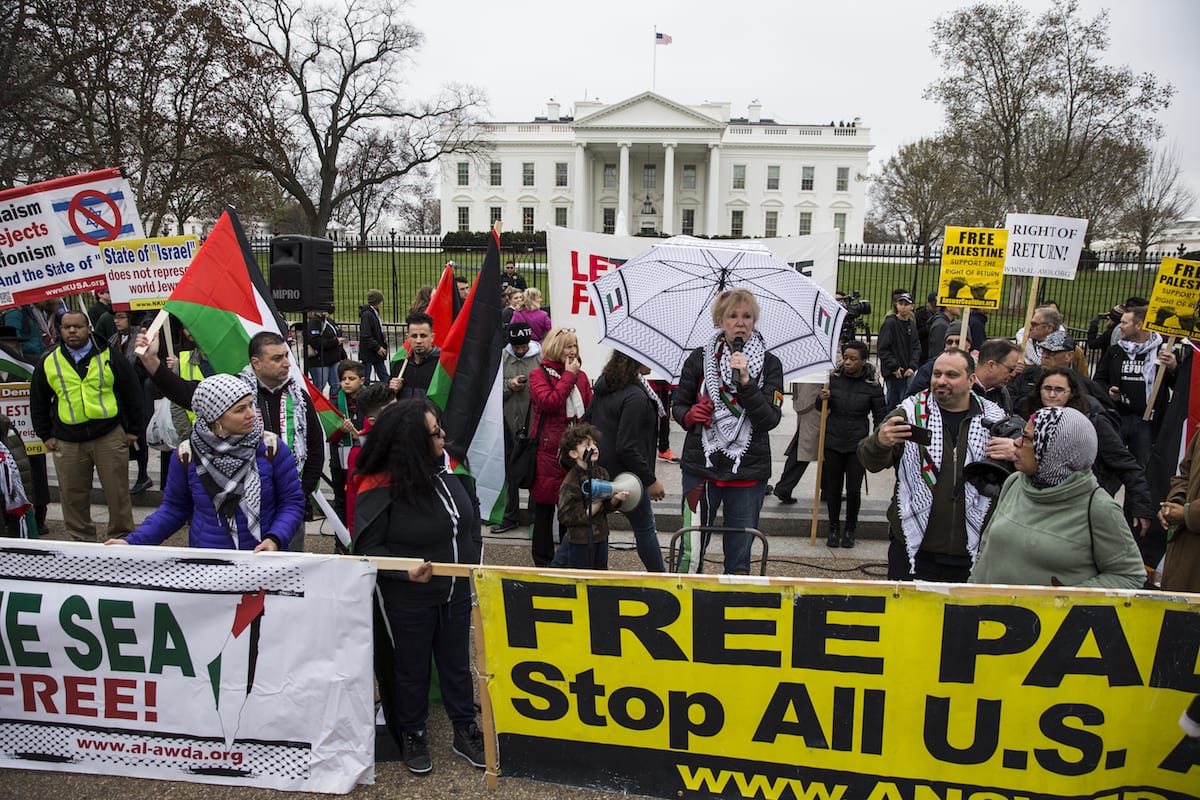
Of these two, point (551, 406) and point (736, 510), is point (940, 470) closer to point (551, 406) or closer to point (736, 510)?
point (736, 510)

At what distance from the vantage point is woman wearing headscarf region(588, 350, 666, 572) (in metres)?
5.02

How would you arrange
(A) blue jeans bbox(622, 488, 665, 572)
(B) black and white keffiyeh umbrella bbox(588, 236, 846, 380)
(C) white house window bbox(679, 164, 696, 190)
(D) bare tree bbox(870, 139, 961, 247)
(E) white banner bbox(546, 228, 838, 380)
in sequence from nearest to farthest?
(B) black and white keffiyeh umbrella bbox(588, 236, 846, 380) < (A) blue jeans bbox(622, 488, 665, 572) < (E) white banner bbox(546, 228, 838, 380) < (D) bare tree bbox(870, 139, 961, 247) < (C) white house window bbox(679, 164, 696, 190)

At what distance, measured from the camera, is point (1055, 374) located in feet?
14.5

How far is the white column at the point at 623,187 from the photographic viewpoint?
244 feet

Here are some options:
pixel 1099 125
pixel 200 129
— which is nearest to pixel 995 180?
pixel 1099 125

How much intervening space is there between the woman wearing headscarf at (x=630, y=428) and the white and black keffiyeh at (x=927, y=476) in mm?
1657

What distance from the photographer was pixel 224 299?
509 centimetres

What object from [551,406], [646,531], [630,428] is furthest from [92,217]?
[646,531]

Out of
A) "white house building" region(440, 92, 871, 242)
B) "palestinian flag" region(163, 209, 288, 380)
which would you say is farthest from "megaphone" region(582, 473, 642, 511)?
"white house building" region(440, 92, 871, 242)

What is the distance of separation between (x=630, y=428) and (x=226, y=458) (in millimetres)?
2370

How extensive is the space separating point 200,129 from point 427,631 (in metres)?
21.4

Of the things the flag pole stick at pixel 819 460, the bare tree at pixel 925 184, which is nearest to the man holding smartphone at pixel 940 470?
the flag pole stick at pixel 819 460

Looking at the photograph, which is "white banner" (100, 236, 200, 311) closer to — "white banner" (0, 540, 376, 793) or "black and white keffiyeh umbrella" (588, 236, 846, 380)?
"white banner" (0, 540, 376, 793)

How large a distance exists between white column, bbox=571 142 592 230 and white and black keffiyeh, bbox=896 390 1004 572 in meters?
73.0
